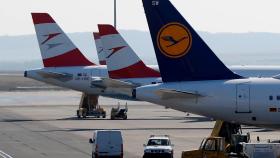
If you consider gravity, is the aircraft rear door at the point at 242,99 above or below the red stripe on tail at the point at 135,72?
below

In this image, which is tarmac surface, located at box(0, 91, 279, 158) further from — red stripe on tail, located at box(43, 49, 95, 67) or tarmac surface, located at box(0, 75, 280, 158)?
red stripe on tail, located at box(43, 49, 95, 67)

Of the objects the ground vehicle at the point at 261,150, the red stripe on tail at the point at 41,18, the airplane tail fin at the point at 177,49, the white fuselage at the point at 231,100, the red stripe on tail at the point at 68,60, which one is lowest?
the ground vehicle at the point at 261,150

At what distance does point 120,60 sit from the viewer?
95188mm

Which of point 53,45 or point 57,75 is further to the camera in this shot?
point 57,75

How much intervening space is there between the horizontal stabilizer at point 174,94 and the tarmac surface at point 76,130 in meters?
6.40

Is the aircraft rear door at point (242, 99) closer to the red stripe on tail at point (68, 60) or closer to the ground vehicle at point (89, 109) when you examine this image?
the red stripe on tail at point (68, 60)

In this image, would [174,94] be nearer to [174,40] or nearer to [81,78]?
[174,40]

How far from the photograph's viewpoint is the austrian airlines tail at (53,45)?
328 ft

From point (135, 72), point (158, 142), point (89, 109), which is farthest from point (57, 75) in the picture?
point (158, 142)

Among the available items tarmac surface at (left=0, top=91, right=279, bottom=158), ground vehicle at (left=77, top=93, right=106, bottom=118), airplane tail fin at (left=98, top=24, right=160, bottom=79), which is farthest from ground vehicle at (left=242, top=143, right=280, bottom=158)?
ground vehicle at (left=77, top=93, right=106, bottom=118)

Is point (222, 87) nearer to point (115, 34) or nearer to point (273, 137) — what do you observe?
point (273, 137)

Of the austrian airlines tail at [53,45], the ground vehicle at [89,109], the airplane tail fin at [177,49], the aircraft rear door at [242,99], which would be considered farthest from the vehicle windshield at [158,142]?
the ground vehicle at [89,109]

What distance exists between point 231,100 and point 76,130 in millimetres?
31746

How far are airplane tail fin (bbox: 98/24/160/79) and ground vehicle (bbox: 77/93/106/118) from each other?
10785mm
